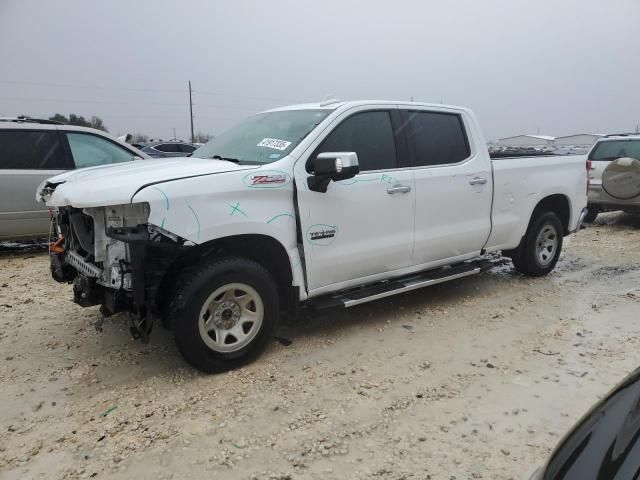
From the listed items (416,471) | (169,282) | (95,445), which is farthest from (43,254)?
(416,471)

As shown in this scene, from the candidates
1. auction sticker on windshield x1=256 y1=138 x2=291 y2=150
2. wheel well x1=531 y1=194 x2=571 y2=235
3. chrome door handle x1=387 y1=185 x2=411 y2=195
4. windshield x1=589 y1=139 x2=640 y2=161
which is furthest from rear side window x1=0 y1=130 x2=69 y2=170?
windshield x1=589 y1=139 x2=640 y2=161

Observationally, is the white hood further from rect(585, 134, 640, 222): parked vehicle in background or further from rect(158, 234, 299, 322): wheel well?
rect(585, 134, 640, 222): parked vehicle in background

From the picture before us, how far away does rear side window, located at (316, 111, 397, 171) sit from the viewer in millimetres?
4020

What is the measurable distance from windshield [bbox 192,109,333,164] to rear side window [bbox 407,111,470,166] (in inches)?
37.1

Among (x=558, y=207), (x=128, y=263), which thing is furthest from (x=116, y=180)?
(x=558, y=207)

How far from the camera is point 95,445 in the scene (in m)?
2.77

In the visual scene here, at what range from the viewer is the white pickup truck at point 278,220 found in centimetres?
323

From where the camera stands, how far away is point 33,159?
6660mm

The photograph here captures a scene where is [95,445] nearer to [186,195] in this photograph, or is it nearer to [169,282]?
[169,282]

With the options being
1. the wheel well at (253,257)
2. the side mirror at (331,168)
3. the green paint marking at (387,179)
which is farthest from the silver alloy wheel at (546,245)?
the wheel well at (253,257)

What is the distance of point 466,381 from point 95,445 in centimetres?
236

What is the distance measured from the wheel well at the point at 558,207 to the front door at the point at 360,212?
2219 mm

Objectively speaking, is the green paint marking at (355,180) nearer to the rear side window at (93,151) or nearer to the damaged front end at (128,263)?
the damaged front end at (128,263)

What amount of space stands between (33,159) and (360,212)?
195 inches
